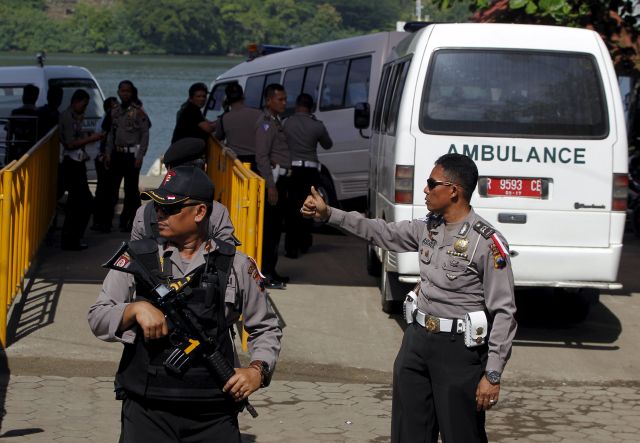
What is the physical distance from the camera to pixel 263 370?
4.43 meters

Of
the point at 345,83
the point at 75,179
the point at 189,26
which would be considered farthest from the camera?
the point at 189,26

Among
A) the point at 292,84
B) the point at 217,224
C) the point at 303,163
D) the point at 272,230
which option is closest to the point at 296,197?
the point at 303,163

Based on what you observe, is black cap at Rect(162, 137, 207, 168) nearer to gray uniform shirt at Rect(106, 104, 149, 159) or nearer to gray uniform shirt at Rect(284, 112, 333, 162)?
gray uniform shirt at Rect(284, 112, 333, 162)

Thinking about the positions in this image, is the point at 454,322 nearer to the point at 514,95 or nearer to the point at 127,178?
the point at 514,95

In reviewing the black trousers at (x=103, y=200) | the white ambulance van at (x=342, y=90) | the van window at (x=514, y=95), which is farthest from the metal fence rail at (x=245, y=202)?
the white ambulance van at (x=342, y=90)

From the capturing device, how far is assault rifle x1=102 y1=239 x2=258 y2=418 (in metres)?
4.20

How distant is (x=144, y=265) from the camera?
14.0 ft

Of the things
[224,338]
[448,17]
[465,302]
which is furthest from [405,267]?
[448,17]

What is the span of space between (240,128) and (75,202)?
181cm

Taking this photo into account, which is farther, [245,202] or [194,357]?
[245,202]

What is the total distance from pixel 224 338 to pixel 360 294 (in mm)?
6638

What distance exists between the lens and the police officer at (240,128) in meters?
12.5

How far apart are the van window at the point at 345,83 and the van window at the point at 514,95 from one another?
19.3 feet

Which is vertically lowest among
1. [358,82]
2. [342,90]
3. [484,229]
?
[342,90]
